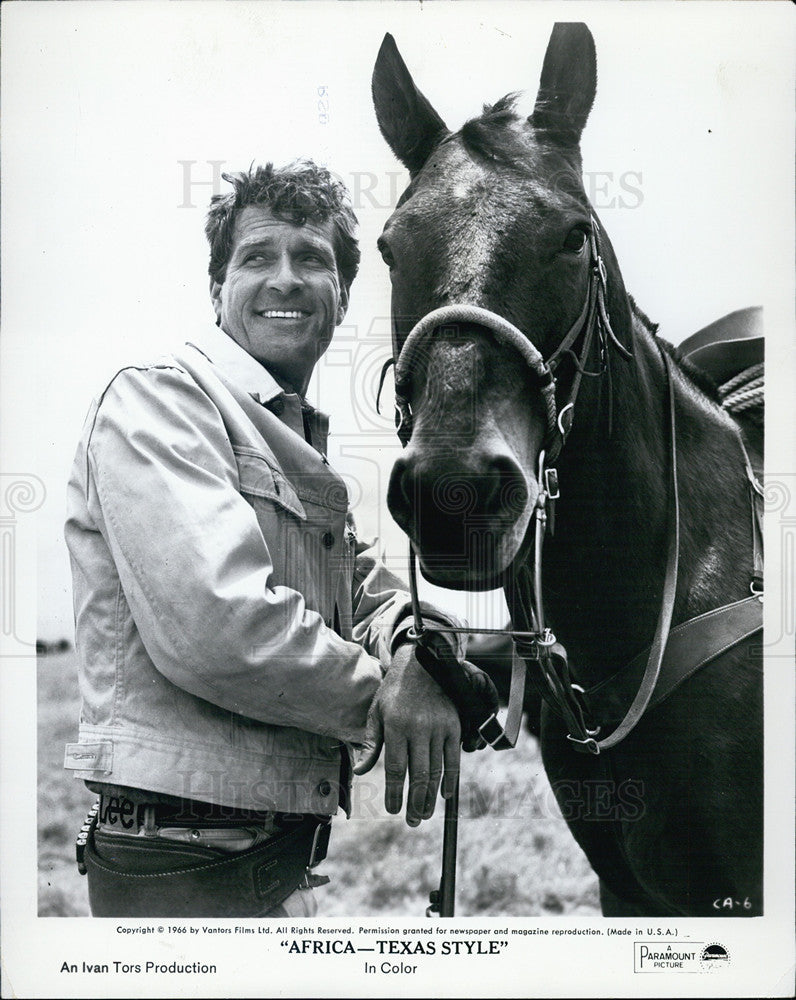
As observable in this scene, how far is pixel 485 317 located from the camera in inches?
66.3

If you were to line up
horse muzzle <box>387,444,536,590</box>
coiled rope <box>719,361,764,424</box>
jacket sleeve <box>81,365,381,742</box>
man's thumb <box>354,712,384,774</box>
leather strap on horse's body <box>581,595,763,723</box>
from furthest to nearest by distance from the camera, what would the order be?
coiled rope <box>719,361,764,424</box> < leather strap on horse's body <box>581,595,763,723</box> < man's thumb <box>354,712,384,774</box> < jacket sleeve <box>81,365,381,742</box> < horse muzzle <box>387,444,536,590</box>

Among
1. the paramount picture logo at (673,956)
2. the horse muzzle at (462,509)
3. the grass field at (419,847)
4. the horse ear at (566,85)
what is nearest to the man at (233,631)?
the grass field at (419,847)

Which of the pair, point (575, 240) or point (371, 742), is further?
point (371, 742)

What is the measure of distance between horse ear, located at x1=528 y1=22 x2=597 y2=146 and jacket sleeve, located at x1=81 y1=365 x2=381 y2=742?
3.06ft

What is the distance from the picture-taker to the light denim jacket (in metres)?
1.85

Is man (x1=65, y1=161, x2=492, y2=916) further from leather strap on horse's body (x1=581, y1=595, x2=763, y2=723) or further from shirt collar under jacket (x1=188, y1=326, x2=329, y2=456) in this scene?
leather strap on horse's body (x1=581, y1=595, x2=763, y2=723)

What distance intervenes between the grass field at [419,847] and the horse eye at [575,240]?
3.88ft

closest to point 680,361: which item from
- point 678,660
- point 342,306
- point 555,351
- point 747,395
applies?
point 747,395

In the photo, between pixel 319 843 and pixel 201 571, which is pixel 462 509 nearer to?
pixel 201 571

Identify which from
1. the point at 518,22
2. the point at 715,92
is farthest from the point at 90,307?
the point at 715,92

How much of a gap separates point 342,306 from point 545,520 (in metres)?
0.76

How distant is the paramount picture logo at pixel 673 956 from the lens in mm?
2268

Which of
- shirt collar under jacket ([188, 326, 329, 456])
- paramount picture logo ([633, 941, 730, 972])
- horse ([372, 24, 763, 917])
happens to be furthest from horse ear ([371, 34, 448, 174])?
paramount picture logo ([633, 941, 730, 972])

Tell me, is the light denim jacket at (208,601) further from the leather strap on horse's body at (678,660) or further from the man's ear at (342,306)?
the leather strap on horse's body at (678,660)
